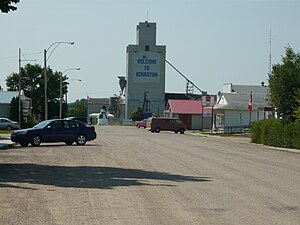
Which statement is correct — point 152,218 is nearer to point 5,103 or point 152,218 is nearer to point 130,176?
point 130,176

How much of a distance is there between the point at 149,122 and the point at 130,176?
5563 centimetres

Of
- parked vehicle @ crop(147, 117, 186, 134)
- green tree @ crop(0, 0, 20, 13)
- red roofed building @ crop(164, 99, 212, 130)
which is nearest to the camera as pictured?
green tree @ crop(0, 0, 20, 13)

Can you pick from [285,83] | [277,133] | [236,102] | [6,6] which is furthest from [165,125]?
[6,6]

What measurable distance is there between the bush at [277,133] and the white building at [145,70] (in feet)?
260

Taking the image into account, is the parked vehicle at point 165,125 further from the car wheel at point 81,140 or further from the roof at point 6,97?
the car wheel at point 81,140

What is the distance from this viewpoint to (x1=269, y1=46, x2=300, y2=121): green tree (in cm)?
4772

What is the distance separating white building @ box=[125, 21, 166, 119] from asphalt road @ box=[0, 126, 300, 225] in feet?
343

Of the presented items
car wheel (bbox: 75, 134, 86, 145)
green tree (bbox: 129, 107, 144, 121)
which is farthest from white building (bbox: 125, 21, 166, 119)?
car wheel (bbox: 75, 134, 86, 145)

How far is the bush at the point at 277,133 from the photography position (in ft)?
134

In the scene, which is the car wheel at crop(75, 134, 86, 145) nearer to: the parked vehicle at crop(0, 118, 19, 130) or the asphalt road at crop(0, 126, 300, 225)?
the asphalt road at crop(0, 126, 300, 225)

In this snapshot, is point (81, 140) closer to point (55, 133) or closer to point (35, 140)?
point (55, 133)

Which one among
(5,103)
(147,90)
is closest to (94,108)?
(147,90)

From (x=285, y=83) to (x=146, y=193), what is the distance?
35.3 meters

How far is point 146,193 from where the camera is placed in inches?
575
